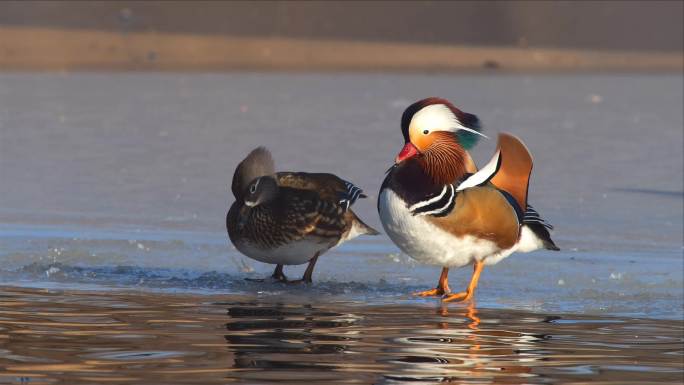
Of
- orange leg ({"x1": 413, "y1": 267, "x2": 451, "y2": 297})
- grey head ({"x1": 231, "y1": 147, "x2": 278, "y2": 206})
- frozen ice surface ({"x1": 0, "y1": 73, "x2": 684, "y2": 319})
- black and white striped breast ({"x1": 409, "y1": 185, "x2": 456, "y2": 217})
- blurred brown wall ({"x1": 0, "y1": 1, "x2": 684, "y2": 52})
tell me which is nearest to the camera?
black and white striped breast ({"x1": 409, "y1": 185, "x2": 456, "y2": 217})

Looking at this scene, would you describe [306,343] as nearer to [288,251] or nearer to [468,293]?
[468,293]

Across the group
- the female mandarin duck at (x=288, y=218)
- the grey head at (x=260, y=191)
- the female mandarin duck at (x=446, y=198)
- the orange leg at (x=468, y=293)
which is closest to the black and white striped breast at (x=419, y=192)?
the female mandarin duck at (x=446, y=198)

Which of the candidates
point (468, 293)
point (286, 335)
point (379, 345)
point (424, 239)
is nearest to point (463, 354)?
point (379, 345)

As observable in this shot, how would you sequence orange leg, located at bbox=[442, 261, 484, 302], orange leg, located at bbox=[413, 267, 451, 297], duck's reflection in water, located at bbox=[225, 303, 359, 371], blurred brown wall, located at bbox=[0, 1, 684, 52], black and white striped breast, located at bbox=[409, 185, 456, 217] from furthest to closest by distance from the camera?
blurred brown wall, located at bbox=[0, 1, 684, 52] → orange leg, located at bbox=[413, 267, 451, 297] → orange leg, located at bbox=[442, 261, 484, 302] → black and white striped breast, located at bbox=[409, 185, 456, 217] → duck's reflection in water, located at bbox=[225, 303, 359, 371]

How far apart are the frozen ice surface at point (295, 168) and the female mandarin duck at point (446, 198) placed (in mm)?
247

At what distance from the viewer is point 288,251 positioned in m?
7.14

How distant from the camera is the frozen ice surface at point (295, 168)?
732 cm

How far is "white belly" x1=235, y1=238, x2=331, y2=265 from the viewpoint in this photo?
281 inches

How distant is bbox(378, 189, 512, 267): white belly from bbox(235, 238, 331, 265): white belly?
668mm

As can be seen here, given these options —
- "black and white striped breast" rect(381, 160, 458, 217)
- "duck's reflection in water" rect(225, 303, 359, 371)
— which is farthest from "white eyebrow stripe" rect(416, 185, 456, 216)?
"duck's reflection in water" rect(225, 303, 359, 371)

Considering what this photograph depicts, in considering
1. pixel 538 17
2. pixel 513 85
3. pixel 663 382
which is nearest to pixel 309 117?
pixel 513 85

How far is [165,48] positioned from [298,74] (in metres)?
3.58

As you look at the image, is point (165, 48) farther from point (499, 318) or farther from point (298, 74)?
point (499, 318)

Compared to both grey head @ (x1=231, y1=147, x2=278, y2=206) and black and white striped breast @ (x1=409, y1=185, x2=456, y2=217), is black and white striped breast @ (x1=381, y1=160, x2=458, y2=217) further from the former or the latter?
grey head @ (x1=231, y1=147, x2=278, y2=206)
